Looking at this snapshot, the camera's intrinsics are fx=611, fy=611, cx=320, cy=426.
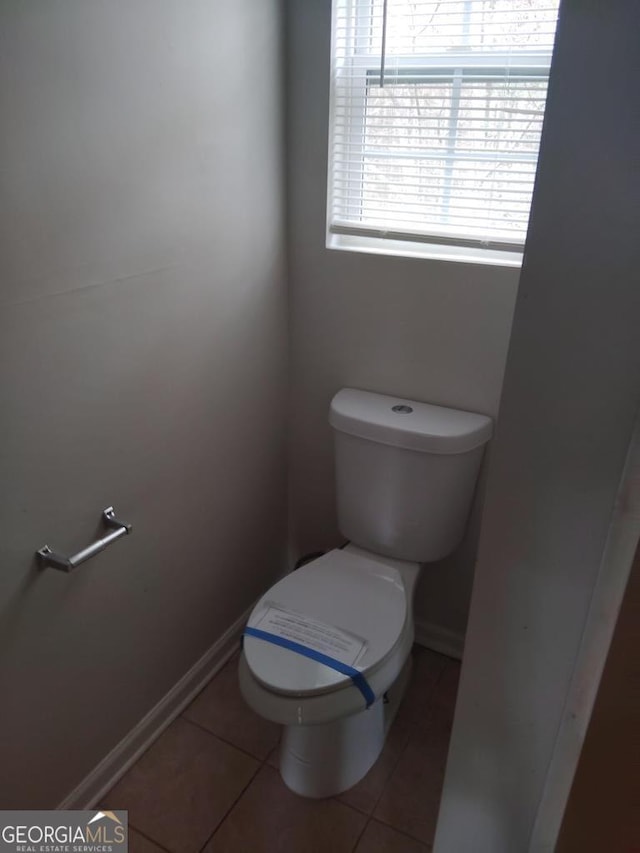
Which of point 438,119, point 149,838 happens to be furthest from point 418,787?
point 438,119

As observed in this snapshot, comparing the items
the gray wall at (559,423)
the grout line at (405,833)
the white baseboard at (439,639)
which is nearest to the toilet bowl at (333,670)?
the grout line at (405,833)

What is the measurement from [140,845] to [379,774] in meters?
0.60

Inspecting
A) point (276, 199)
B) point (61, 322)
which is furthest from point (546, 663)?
point (276, 199)

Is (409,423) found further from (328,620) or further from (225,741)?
(225,741)

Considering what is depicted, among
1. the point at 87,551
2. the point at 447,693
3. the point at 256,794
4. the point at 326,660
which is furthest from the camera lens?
the point at 447,693

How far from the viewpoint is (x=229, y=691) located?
1.80 meters

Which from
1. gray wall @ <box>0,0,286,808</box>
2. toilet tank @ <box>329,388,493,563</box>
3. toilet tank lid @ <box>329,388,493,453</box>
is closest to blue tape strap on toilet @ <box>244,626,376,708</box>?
gray wall @ <box>0,0,286,808</box>

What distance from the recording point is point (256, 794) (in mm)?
1538

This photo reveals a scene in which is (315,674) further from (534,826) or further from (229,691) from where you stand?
(534,826)

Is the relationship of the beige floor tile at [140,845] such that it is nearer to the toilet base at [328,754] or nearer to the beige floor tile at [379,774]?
the toilet base at [328,754]

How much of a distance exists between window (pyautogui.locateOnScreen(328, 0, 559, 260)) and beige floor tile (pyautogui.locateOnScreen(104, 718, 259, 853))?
1.44 m

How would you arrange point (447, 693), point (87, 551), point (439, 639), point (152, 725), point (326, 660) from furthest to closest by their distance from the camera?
point (439, 639)
point (447, 693)
point (152, 725)
point (326, 660)
point (87, 551)

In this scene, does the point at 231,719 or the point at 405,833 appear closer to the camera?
the point at 405,833

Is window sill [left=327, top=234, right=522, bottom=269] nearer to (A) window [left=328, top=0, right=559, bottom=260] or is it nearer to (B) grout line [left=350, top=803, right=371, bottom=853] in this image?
(A) window [left=328, top=0, right=559, bottom=260]
